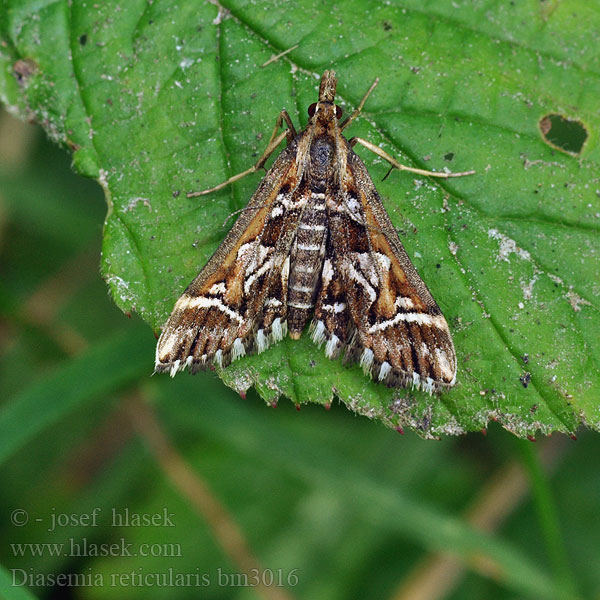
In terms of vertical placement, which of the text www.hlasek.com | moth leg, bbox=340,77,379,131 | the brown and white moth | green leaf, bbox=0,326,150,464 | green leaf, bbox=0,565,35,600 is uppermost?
moth leg, bbox=340,77,379,131

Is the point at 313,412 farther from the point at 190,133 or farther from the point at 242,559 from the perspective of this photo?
the point at 190,133

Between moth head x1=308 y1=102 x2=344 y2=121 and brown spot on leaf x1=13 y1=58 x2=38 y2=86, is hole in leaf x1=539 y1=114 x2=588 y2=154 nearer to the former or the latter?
moth head x1=308 y1=102 x2=344 y2=121

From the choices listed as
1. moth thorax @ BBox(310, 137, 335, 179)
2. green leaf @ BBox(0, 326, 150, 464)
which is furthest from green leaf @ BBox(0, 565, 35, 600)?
moth thorax @ BBox(310, 137, 335, 179)

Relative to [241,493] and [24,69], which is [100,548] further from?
[24,69]

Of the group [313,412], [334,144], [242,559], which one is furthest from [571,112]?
[242,559]

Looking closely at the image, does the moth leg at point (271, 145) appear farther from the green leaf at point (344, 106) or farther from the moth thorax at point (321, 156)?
the moth thorax at point (321, 156)

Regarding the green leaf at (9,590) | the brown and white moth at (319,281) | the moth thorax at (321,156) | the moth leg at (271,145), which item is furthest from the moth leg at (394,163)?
the green leaf at (9,590)

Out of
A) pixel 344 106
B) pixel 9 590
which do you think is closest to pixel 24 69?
pixel 344 106
